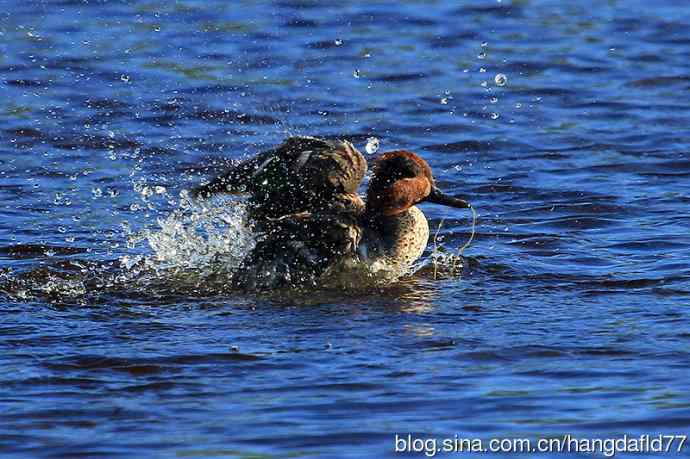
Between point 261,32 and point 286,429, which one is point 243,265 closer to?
point 286,429

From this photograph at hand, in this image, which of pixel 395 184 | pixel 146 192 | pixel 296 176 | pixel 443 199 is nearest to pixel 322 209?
pixel 296 176

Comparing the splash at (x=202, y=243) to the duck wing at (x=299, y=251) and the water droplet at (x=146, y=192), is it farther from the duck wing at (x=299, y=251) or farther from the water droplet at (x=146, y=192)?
the water droplet at (x=146, y=192)

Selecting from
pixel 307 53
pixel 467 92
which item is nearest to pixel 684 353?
pixel 467 92

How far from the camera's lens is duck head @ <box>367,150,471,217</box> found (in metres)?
8.16

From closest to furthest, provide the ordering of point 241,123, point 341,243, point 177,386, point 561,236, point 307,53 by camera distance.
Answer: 1. point 177,386
2. point 341,243
3. point 561,236
4. point 241,123
5. point 307,53

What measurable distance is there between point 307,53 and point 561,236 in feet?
17.2

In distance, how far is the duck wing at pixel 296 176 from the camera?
7934 mm

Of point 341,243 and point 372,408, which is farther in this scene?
point 341,243

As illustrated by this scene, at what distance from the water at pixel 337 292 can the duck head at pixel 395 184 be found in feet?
1.55

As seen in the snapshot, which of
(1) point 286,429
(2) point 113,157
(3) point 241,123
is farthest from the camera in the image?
(3) point 241,123

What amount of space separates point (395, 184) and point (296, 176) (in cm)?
56

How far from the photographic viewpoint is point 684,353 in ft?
21.5

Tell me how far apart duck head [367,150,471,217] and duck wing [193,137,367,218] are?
0.11 meters

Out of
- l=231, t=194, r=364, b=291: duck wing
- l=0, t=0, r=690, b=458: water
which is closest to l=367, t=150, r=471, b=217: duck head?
l=231, t=194, r=364, b=291: duck wing
